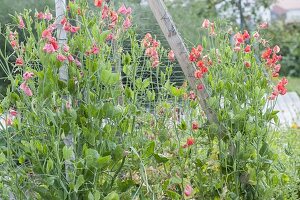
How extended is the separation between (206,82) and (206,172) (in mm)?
479

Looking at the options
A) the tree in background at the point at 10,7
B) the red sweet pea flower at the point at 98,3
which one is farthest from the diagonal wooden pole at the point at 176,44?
the tree in background at the point at 10,7

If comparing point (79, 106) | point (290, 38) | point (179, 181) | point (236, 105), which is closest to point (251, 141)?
point (236, 105)

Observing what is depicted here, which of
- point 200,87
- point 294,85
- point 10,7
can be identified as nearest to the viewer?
point 200,87

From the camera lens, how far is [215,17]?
12125 mm

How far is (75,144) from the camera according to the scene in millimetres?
2496

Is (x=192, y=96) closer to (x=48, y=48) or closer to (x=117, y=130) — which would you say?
(x=117, y=130)

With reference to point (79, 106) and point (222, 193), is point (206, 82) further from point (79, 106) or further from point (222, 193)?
point (79, 106)

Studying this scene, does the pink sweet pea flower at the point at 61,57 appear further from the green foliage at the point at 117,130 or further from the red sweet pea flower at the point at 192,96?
the red sweet pea flower at the point at 192,96

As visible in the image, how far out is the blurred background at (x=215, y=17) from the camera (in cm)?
460

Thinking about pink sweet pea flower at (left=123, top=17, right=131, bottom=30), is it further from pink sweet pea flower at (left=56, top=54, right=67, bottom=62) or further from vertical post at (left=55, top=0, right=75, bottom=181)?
pink sweet pea flower at (left=56, top=54, right=67, bottom=62)

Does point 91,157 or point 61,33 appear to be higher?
point 61,33

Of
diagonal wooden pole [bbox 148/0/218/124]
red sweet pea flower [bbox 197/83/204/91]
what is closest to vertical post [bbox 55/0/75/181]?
diagonal wooden pole [bbox 148/0/218/124]

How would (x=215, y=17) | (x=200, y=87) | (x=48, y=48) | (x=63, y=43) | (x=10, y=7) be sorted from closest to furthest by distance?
1. (x=48, y=48)
2. (x=63, y=43)
3. (x=200, y=87)
4. (x=10, y=7)
5. (x=215, y=17)

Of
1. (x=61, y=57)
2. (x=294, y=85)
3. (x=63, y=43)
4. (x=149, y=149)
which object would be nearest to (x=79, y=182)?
(x=149, y=149)
